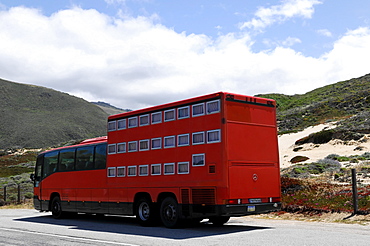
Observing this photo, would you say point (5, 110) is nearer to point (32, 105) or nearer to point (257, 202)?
point (32, 105)

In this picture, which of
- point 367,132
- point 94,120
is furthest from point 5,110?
point 367,132

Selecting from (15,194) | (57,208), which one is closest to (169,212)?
(57,208)

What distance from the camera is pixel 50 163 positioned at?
21609mm

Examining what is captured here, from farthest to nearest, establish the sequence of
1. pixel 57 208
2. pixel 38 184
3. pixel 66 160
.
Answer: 1. pixel 38 184
2. pixel 57 208
3. pixel 66 160

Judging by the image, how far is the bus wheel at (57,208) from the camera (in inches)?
810

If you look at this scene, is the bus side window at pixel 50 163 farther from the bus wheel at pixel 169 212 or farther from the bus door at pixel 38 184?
the bus wheel at pixel 169 212

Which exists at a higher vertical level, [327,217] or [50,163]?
[50,163]

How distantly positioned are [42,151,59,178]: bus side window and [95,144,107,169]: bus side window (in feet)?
Result: 11.4

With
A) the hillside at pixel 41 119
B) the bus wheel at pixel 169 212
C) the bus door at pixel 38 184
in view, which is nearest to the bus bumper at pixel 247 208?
the bus wheel at pixel 169 212

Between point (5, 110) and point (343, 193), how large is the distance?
16110 centimetres

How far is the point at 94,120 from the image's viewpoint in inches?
7126

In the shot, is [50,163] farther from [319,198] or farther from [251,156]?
[319,198]

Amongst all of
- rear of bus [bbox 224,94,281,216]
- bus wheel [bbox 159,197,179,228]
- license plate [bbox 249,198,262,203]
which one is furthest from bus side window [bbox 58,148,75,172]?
license plate [bbox 249,198,262,203]

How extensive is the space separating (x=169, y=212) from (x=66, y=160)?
23.6 feet
